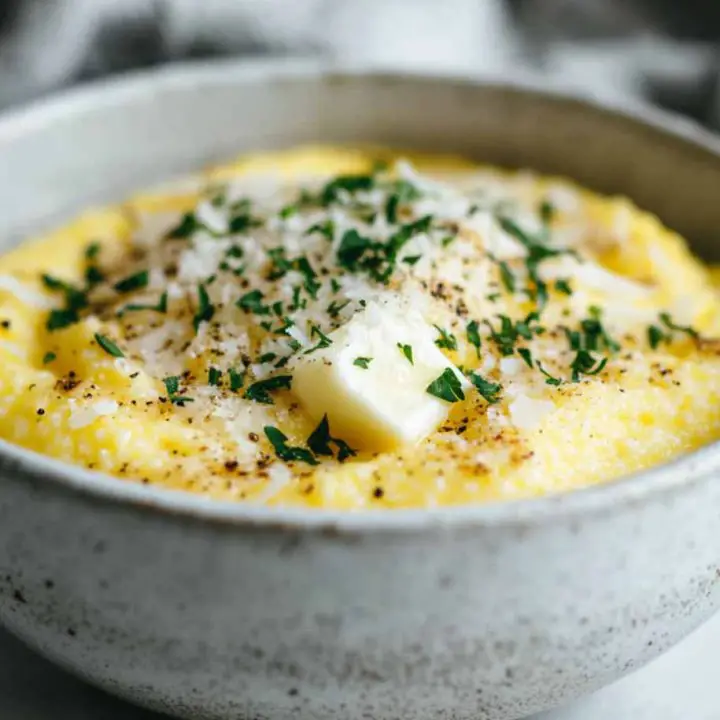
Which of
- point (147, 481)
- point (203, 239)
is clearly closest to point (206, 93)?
point (203, 239)

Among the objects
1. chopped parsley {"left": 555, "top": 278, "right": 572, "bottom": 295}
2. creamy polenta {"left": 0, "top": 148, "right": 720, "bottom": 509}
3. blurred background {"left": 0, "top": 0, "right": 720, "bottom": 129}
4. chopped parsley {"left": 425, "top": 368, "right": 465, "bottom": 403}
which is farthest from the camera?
blurred background {"left": 0, "top": 0, "right": 720, "bottom": 129}

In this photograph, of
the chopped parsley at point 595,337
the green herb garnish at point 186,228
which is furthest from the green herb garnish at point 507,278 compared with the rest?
the green herb garnish at point 186,228

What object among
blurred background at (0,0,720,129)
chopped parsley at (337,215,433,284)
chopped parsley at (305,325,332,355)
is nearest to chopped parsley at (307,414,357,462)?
chopped parsley at (305,325,332,355)

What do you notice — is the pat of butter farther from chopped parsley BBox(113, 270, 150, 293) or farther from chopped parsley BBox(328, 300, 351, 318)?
chopped parsley BBox(113, 270, 150, 293)

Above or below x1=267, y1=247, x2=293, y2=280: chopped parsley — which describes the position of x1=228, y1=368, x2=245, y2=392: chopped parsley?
below

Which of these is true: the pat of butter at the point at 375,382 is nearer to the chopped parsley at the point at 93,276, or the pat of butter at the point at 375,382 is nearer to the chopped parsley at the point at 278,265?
the chopped parsley at the point at 278,265

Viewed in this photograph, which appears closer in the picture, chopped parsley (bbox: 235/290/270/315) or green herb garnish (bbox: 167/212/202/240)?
chopped parsley (bbox: 235/290/270/315)

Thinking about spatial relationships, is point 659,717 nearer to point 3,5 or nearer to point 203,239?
point 203,239
